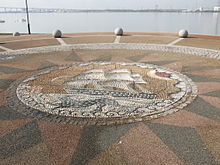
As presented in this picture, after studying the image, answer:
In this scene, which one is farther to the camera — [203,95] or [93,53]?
[93,53]

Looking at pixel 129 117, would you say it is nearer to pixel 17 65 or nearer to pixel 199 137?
pixel 199 137

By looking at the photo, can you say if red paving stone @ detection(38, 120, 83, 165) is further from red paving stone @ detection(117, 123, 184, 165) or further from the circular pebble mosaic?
red paving stone @ detection(117, 123, 184, 165)

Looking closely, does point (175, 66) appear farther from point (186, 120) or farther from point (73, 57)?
point (73, 57)

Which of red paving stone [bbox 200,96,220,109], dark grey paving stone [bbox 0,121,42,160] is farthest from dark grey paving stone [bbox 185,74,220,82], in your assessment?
dark grey paving stone [bbox 0,121,42,160]

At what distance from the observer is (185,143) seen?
4887 millimetres

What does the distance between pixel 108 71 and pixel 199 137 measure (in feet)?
17.9

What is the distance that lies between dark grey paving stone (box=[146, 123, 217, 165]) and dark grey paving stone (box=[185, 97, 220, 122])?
3.25 feet

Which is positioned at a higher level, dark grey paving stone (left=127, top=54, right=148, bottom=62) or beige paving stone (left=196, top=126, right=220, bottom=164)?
dark grey paving stone (left=127, top=54, right=148, bottom=62)

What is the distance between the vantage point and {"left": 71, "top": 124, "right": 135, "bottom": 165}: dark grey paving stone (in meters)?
4.52

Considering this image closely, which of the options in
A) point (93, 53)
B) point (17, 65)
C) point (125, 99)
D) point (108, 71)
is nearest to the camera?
point (125, 99)

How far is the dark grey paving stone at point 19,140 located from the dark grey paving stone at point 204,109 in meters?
4.21

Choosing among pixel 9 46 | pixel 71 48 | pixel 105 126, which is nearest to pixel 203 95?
pixel 105 126

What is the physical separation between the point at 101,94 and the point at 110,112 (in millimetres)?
1221

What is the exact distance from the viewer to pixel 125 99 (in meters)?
A: 7.02
